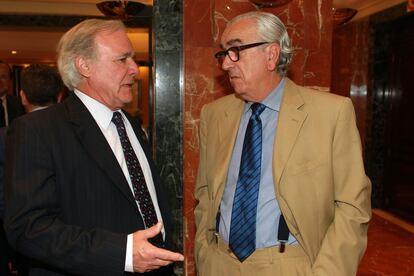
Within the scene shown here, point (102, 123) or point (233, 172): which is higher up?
point (102, 123)

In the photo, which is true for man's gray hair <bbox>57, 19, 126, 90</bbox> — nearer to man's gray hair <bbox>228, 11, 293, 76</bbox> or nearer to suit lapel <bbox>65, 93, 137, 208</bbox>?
suit lapel <bbox>65, 93, 137, 208</bbox>

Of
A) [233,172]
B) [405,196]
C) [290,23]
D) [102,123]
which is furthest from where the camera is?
[405,196]

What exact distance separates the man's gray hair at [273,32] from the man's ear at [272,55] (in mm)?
27

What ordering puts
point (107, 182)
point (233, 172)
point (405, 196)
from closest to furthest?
point (107, 182) < point (233, 172) < point (405, 196)

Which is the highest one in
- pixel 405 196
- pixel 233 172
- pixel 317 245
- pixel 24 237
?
pixel 233 172

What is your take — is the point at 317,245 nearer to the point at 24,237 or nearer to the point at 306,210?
the point at 306,210

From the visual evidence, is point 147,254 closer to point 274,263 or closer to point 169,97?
point 274,263

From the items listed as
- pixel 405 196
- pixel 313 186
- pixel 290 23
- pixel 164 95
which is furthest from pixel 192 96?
pixel 405 196

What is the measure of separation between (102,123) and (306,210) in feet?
2.93

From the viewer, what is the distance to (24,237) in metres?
1.30

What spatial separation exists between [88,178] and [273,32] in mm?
1027

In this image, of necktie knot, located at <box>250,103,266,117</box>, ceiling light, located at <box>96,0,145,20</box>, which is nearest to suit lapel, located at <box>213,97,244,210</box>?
necktie knot, located at <box>250,103,266,117</box>

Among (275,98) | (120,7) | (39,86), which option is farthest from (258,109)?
(120,7)

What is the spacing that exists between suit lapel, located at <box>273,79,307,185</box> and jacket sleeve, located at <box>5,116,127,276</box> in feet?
2.28
